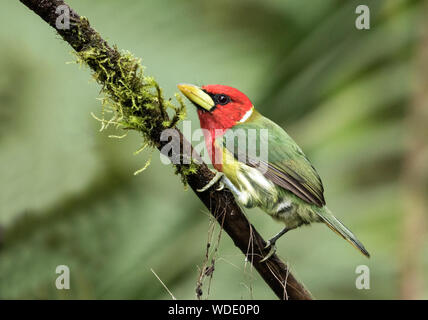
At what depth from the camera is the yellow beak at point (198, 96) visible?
1.44 metres

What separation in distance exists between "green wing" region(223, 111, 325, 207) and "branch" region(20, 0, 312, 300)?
0.21 meters

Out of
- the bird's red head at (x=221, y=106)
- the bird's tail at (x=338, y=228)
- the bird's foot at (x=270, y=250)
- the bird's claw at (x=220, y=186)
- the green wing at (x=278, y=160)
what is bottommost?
the bird's foot at (x=270, y=250)

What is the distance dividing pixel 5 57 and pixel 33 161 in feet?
1.49

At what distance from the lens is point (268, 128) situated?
1.47 m

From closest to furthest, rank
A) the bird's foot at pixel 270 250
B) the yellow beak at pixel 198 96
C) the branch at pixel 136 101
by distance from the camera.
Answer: the branch at pixel 136 101, the bird's foot at pixel 270 250, the yellow beak at pixel 198 96

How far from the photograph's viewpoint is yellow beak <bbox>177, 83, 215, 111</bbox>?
4.72ft

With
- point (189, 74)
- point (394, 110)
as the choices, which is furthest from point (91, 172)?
point (394, 110)

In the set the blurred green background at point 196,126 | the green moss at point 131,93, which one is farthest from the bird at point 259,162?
the blurred green background at point 196,126

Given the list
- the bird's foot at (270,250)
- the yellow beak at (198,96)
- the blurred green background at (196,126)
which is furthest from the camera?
the blurred green background at (196,126)

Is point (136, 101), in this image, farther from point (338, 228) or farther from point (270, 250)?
point (338, 228)

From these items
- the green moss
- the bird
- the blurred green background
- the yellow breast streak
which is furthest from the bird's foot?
the blurred green background

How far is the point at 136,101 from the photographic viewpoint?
1.14 m

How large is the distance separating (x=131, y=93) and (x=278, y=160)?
19.7 inches

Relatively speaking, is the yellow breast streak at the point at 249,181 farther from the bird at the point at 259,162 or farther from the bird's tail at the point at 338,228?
the bird's tail at the point at 338,228
